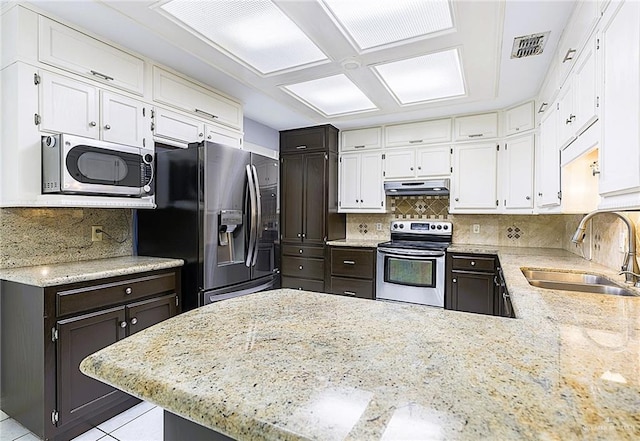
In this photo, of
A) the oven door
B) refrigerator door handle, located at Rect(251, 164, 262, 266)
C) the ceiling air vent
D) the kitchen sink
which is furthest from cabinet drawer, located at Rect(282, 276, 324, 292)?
the ceiling air vent

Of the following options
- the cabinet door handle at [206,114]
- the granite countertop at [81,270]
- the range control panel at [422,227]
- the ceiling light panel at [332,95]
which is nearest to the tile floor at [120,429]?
the granite countertop at [81,270]

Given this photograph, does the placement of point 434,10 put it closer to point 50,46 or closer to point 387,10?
point 387,10

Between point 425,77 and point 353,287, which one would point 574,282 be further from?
point 353,287

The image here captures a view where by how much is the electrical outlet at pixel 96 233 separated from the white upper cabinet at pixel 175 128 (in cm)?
79

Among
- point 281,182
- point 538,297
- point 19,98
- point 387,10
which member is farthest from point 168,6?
point 281,182

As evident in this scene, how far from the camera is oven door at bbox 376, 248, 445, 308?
3.52 m

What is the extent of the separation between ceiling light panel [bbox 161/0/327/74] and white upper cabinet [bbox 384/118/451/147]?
184cm

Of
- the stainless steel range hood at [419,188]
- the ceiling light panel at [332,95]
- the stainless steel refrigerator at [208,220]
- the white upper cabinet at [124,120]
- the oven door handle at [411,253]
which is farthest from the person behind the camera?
the stainless steel range hood at [419,188]

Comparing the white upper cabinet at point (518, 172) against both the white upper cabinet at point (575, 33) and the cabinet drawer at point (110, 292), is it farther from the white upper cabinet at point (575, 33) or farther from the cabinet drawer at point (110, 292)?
the cabinet drawer at point (110, 292)

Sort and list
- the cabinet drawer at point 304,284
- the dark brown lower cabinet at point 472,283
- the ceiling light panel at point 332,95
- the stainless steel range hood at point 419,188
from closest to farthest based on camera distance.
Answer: the ceiling light panel at point 332,95 < the dark brown lower cabinet at point 472,283 < the stainless steel range hood at point 419,188 < the cabinet drawer at point 304,284

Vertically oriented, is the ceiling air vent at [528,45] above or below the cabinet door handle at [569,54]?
above

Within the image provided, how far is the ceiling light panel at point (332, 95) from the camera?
298cm

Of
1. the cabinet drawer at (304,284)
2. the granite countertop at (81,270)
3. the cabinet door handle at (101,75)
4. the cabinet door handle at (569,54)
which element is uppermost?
the cabinet door handle at (101,75)

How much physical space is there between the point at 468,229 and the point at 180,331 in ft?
12.3
